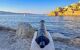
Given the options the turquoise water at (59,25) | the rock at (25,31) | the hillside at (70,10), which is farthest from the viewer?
the hillside at (70,10)

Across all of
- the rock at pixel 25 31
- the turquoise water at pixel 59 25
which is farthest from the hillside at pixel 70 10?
the rock at pixel 25 31

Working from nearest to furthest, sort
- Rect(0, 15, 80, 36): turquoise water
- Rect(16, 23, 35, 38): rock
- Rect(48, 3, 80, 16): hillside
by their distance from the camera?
Rect(16, 23, 35, 38): rock, Rect(0, 15, 80, 36): turquoise water, Rect(48, 3, 80, 16): hillside

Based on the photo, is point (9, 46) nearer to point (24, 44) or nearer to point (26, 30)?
point (24, 44)

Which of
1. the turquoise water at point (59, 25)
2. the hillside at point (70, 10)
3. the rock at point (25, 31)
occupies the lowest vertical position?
the hillside at point (70, 10)

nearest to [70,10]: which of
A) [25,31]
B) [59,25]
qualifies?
[59,25]

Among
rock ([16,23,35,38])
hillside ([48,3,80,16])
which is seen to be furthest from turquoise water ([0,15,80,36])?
hillside ([48,3,80,16])

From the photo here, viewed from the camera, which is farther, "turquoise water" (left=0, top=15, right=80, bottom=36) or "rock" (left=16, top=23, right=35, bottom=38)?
"turquoise water" (left=0, top=15, right=80, bottom=36)

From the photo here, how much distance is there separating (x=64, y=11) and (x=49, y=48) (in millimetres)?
155157

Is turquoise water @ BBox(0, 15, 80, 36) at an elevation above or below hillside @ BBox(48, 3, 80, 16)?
above

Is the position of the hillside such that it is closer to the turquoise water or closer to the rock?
the turquoise water

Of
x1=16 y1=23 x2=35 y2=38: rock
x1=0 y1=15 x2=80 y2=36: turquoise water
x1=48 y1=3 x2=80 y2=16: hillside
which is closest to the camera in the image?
x1=16 y1=23 x2=35 y2=38: rock

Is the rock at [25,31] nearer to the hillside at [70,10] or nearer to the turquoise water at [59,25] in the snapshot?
the turquoise water at [59,25]

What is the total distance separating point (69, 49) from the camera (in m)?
9.13

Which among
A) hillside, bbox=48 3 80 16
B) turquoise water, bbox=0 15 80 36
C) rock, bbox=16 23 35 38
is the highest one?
rock, bbox=16 23 35 38
